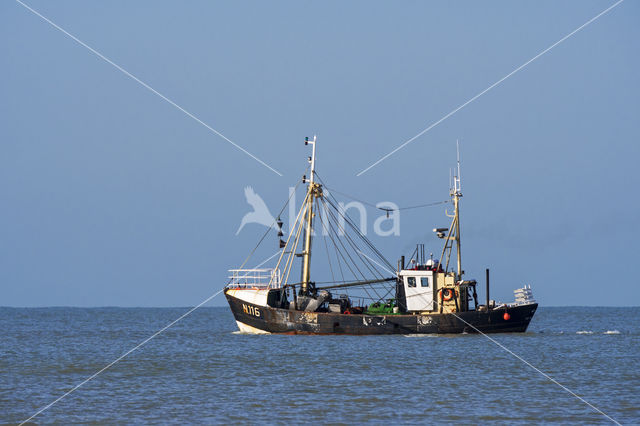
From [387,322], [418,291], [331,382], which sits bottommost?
[331,382]

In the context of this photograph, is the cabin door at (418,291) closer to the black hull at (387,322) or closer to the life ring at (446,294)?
the life ring at (446,294)

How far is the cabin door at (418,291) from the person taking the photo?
2076 inches

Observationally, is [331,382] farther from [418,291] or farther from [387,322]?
[418,291]

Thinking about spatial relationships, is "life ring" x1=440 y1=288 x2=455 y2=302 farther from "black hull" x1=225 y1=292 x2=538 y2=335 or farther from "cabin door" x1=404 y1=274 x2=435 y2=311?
"black hull" x1=225 y1=292 x2=538 y2=335

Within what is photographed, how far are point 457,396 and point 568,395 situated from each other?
395 cm

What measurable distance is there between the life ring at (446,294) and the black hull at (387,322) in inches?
45.6

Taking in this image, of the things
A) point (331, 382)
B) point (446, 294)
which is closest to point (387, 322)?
point (446, 294)

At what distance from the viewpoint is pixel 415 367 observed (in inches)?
1560

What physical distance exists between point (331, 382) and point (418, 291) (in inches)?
756

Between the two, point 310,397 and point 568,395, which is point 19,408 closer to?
point 310,397

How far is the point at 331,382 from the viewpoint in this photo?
34500mm

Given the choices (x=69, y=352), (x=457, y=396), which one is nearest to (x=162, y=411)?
(x=457, y=396)

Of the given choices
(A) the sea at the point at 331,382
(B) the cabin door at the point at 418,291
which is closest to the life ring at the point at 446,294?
(B) the cabin door at the point at 418,291

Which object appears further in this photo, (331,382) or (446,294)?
(446,294)
